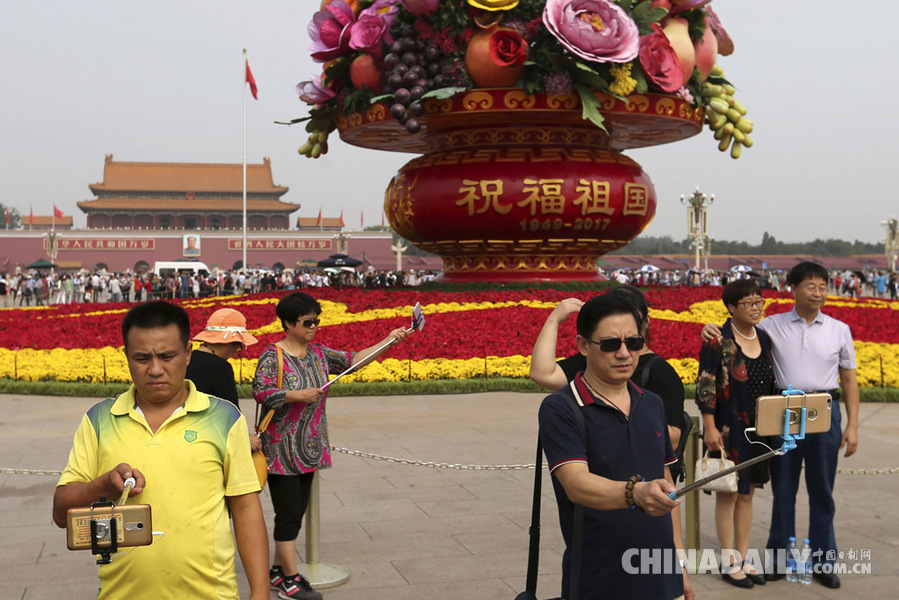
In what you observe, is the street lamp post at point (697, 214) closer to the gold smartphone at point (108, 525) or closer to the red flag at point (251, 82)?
the red flag at point (251, 82)

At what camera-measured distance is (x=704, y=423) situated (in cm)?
429

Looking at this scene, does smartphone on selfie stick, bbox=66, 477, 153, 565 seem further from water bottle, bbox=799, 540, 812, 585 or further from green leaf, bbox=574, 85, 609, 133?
green leaf, bbox=574, 85, 609, 133

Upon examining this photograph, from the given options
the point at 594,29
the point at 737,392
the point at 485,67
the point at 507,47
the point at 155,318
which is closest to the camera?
the point at 155,318

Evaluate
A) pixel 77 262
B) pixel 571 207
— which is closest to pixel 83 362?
pixel 571 207

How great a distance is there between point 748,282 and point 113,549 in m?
3.13

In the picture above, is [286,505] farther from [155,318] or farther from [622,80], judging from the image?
[622,80]

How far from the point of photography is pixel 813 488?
4.37 meters

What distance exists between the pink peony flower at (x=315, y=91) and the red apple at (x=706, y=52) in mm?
5200

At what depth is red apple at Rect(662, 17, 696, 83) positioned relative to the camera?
12.7 meters

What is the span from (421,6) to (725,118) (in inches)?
197

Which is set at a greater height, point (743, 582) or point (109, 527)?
point (109, 527)

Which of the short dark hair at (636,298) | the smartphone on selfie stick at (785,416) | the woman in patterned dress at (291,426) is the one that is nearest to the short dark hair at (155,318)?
the short dark hair at (636,298)

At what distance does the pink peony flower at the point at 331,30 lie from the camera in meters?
12.6

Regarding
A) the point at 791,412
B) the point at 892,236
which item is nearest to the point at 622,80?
the point at 791,412
